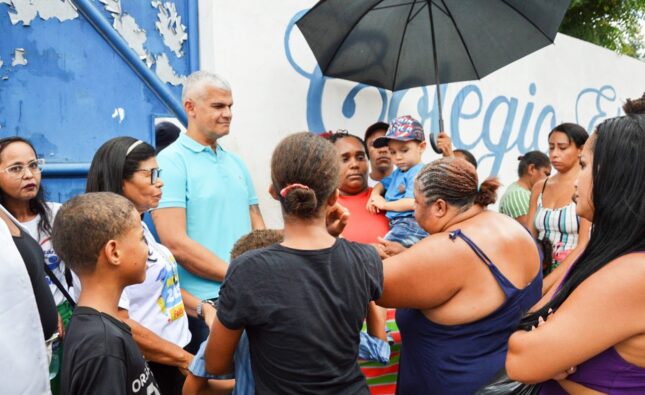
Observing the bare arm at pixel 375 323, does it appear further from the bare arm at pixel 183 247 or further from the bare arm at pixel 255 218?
the bare arm at pixel 255 218

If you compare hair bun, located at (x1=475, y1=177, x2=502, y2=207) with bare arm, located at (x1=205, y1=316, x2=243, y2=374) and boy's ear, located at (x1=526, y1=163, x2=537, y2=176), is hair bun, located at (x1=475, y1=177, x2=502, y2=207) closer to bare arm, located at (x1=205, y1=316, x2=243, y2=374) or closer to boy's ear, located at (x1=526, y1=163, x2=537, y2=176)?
bare arm, located at (x1=205, y1=316, x2=243, y2=374)

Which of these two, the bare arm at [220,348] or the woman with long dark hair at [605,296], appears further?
the bare arm at [220,348]

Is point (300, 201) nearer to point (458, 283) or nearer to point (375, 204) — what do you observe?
point (458, 283)

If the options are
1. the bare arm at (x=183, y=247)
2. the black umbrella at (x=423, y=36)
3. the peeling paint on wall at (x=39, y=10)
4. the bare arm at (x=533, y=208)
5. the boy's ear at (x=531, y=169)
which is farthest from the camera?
the boy's ear at (x=531, y=169)

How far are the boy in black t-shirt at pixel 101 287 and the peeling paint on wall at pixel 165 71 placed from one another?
1790mm

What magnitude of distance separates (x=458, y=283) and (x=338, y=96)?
8.68 ft

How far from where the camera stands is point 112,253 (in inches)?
67.6

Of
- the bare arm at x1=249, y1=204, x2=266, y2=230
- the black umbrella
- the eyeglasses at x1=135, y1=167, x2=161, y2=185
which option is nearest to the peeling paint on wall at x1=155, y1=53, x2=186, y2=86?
the black umbrella

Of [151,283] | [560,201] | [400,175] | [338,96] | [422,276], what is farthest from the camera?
[338,96]

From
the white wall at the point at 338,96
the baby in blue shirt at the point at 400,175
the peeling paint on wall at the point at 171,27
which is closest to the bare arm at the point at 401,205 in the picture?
the baby in blue shirt at the point at 400,175

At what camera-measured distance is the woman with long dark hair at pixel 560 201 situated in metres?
3.72

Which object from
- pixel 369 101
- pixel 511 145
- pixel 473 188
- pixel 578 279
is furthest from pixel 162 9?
pixel 511 145

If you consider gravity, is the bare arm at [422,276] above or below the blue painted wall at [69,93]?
below

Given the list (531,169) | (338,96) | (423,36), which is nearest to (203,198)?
(338,96)
